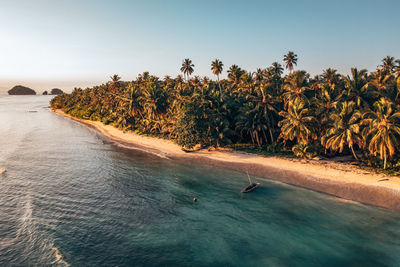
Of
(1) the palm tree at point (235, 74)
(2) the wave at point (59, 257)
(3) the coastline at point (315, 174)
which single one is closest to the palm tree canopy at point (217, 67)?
(1) the palm tree at point (235, 74)

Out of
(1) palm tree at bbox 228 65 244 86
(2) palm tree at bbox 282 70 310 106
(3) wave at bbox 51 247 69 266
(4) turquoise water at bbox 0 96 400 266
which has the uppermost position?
(1) palm tree at bbox 228 65 244 86

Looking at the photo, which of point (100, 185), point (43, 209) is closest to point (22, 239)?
point (43, 209)

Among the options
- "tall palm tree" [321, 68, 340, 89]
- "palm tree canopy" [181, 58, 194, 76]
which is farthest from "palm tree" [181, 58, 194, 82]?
"tall palm tree" [321, 68, 340, 89]

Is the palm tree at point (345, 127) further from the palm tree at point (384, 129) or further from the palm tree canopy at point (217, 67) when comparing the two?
the palm tree canopy at point (217, 67)

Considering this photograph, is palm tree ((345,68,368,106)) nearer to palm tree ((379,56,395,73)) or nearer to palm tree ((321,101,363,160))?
palm tree ((321,101,363,160))

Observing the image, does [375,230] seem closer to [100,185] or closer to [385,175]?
[385,175]

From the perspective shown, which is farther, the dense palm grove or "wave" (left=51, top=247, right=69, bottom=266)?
the dense palm grove
